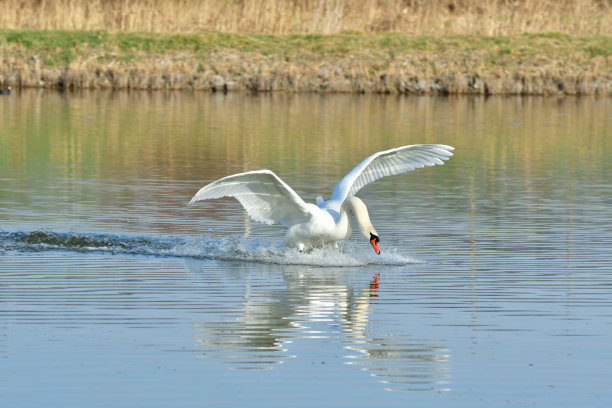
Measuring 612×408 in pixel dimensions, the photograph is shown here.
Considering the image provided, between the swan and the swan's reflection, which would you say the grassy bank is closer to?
the swan

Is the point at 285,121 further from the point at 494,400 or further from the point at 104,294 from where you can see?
the point at 494,400

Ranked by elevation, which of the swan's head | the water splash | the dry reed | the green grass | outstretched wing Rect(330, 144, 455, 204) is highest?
the dry reed

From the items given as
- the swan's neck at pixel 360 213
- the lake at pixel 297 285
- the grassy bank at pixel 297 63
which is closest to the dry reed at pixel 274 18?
the grassy bank at pixel 297 63

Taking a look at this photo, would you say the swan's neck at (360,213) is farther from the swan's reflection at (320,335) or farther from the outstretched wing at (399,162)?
the outstretched wing at (399,162)

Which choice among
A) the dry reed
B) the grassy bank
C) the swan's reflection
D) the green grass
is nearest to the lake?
the swan's reflection

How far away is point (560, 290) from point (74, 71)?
102 feet

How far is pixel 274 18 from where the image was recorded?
153ft

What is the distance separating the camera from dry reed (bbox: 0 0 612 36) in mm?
45875

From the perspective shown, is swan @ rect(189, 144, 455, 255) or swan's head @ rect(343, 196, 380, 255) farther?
swan @ rect(189, 144, 455, 255)

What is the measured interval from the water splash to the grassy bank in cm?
2688

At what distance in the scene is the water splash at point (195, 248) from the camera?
13453mm

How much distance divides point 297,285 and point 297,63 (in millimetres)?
30903

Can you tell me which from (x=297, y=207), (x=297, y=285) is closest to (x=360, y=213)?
(x=297, y=207)

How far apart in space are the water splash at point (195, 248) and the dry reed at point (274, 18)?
31672 mm
